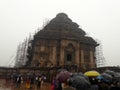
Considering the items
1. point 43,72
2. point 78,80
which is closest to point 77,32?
point 43,72

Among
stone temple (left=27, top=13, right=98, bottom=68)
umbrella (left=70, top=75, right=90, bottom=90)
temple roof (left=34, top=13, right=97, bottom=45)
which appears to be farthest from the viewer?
temple roof (left=34, top=13, right=97, bottom=45)

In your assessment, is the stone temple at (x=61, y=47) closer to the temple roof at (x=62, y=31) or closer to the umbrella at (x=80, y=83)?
the temple roof at (x=62, y=31)

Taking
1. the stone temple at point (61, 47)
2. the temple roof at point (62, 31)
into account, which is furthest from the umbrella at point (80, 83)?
the temple roof at point (62, 31)

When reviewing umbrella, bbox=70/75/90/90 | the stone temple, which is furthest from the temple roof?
umbrella, bbox=70/75/90/90

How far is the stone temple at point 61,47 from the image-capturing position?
35250mm

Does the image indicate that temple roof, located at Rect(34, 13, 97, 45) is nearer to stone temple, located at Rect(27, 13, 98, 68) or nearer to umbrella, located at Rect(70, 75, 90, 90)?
stone temple, located at Rect(27, 13, 98, 68)

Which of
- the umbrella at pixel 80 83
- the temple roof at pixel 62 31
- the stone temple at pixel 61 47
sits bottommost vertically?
the umbrella at pixel 80 83

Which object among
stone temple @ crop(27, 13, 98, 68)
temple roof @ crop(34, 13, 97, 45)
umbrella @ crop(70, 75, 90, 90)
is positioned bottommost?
umbrella @ crop(70, 75, 90, 90)

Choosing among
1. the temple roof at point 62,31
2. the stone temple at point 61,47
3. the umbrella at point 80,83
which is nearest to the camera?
the umbrella at point 80,83

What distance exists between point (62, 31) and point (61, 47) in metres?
3.24

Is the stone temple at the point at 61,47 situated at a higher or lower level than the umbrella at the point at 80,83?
higher

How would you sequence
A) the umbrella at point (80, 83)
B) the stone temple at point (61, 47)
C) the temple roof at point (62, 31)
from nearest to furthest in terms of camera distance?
the umbrella at point (80, 83)
the stone temple at point (61, 47)
the temple roof at point (62, 31)

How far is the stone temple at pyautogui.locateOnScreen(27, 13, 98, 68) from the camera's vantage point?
35250 mm

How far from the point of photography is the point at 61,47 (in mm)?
35875
